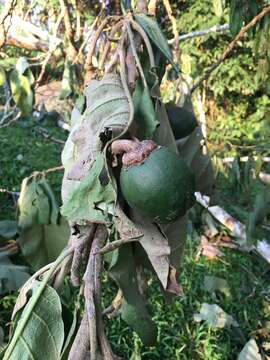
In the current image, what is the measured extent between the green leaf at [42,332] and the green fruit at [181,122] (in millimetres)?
377

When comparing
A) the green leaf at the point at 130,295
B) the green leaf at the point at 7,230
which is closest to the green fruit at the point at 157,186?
the green leaf at the point at 130,295

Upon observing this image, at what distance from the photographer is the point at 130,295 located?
0.78 m

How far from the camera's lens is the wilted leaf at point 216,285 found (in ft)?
9.53

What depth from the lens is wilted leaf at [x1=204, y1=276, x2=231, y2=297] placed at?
114 inches

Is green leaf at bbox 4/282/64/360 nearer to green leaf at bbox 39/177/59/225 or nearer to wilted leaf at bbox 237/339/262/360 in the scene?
green leaf at bbox 39/177/59/225

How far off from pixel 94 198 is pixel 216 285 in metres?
2.43

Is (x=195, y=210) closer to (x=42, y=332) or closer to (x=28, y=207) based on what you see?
(x=28, y=207)

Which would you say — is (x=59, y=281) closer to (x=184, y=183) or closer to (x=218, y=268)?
(x=184, y=183)

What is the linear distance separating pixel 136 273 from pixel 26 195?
1110 mm

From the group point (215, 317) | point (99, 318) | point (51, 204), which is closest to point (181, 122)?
Result: point (99, 318)

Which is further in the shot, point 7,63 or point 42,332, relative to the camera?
point 7,63

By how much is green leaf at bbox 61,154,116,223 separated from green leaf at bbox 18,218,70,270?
0.95 metres

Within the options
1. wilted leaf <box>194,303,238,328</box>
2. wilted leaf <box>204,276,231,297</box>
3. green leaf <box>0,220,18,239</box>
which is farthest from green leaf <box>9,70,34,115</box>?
wilted leaf <box>204,276,231,297</box>

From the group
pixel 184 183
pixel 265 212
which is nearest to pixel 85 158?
pixel 184 183
